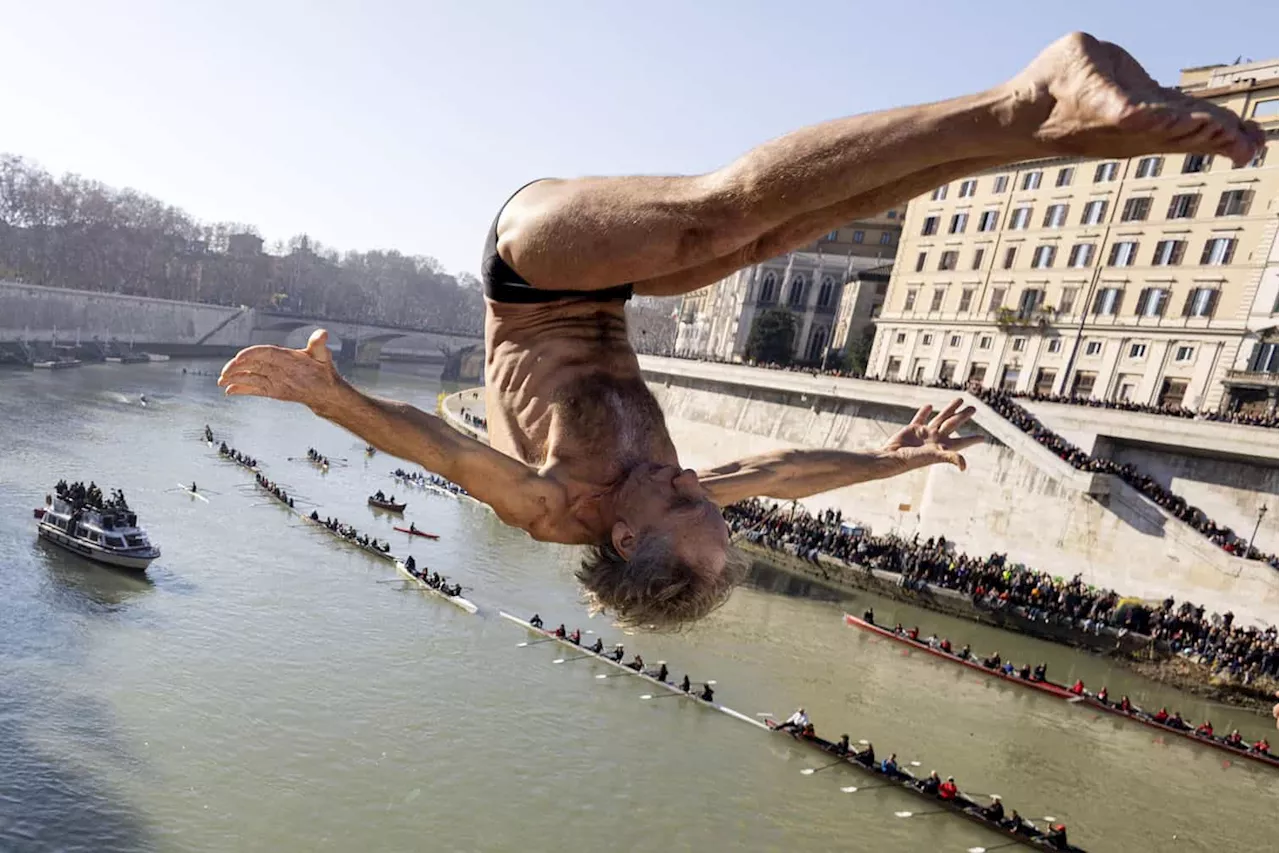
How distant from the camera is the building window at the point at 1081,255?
32500 millimetres

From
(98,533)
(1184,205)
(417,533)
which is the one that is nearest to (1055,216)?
(1184,205)

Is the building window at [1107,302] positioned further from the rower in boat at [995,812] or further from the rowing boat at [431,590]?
the rowing boat at [431,590]

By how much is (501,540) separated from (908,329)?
69.8 ft

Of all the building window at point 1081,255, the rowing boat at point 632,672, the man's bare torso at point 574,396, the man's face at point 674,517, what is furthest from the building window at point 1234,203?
the man's face at point 674,517

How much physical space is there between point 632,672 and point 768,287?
4196 cm

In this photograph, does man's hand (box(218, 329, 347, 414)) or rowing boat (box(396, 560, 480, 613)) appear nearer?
man's hand (box(218, 329, 347, 414))

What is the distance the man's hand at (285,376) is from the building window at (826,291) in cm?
5603

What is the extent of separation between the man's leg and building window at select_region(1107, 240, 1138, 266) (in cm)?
3384

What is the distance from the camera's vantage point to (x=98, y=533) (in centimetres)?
2209

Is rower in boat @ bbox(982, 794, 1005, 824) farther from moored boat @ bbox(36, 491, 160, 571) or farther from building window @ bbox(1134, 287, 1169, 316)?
building window @ bbox(1134, 287, 1169, 316)

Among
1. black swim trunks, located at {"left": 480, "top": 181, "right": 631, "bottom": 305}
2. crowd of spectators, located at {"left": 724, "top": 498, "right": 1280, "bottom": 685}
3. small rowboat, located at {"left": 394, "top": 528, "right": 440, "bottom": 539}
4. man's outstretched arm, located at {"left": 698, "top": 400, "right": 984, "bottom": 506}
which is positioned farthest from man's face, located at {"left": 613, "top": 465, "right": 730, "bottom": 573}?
small rowboat, located at {"left": 394, "top": 528, "right": 440, "bottom": 539}

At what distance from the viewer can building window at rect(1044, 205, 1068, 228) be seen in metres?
33.4

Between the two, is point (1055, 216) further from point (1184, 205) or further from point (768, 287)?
point (768, 287)

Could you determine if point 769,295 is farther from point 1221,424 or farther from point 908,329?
point 1221,424
